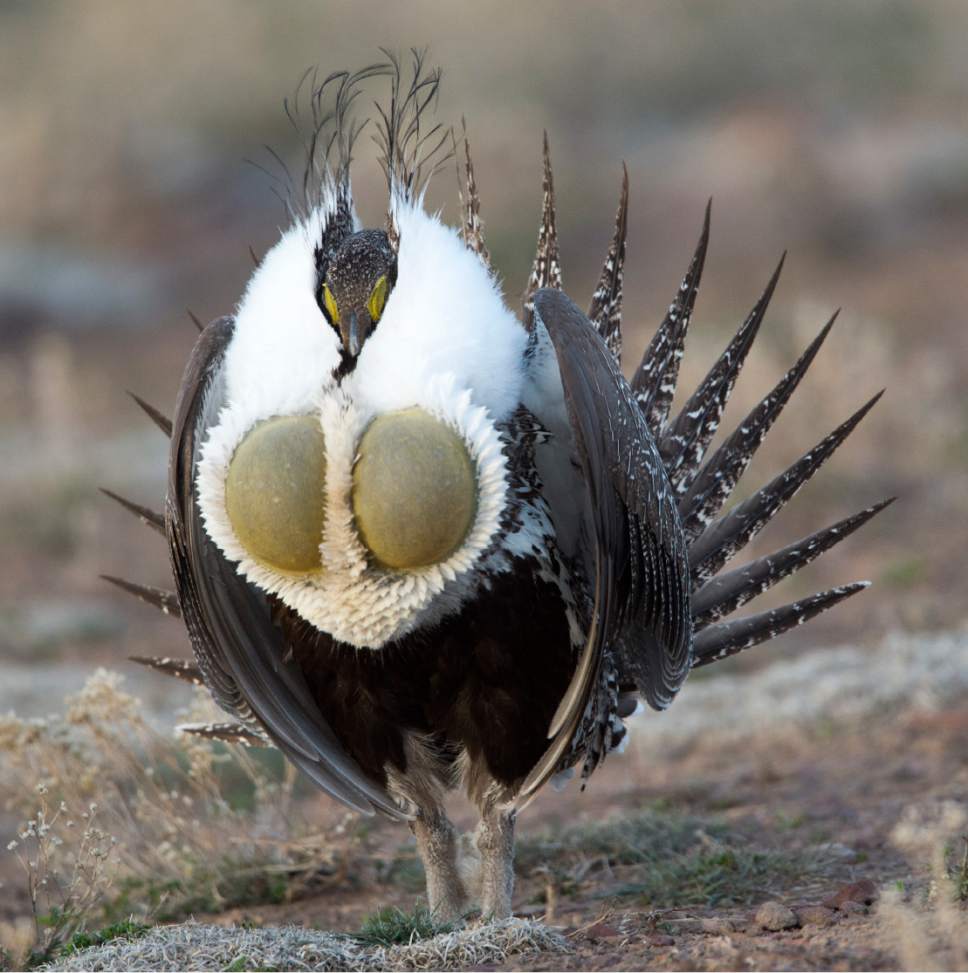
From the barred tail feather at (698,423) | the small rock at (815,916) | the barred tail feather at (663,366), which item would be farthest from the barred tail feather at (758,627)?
the small rock at (815,916)

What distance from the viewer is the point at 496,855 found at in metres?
3.10

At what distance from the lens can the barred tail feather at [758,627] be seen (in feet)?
10.9

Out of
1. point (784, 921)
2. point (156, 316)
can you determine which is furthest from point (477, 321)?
point (156, 316)

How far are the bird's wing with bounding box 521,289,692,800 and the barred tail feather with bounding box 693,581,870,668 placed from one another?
1.19ft

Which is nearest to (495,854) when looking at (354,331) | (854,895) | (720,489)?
(854,895)

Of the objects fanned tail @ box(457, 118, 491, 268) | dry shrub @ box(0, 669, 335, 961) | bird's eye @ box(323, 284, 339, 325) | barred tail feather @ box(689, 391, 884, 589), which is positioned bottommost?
dry shrub @ box(0, 669, 335, 961)

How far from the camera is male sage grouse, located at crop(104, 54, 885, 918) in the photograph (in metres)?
2.58

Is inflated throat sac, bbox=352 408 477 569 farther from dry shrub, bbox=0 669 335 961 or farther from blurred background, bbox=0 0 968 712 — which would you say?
blurred background, bbox=0 0 968 712

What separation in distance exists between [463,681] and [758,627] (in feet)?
2.74

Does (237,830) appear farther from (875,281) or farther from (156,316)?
(156,316)

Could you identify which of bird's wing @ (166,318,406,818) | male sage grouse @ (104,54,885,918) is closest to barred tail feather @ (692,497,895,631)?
male sage grouse @ (104,54,885,918)

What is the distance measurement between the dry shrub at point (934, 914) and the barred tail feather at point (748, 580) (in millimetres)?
652

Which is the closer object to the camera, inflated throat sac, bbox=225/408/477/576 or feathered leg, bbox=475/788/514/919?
inflated throat sac, bbox=225/408/477/576

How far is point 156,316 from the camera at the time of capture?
15.6 metres
